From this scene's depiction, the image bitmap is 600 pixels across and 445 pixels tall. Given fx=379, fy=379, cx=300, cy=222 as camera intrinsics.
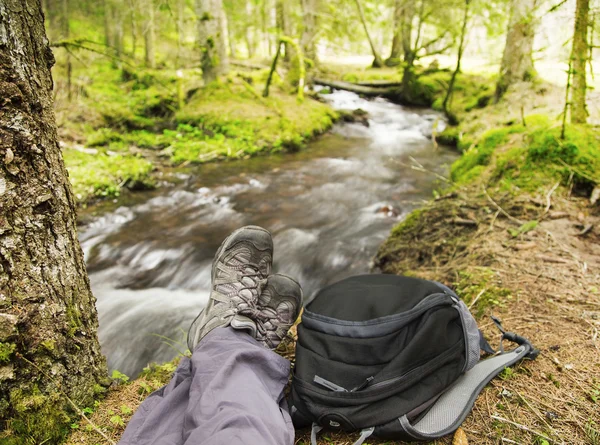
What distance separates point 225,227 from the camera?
19.9ft

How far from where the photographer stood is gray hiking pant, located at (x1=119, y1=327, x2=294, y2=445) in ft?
5.12

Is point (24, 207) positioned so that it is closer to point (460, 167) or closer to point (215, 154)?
point (460, 167)

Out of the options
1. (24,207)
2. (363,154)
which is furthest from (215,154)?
(24,207)

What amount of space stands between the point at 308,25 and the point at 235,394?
15.3 m

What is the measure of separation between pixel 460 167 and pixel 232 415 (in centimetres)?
522

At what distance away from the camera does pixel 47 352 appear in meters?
1.84

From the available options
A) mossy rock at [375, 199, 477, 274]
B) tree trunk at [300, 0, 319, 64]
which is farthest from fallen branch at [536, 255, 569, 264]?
tree trunk at [300, 0, 319, 64]

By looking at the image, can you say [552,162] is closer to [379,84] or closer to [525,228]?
[525,228]

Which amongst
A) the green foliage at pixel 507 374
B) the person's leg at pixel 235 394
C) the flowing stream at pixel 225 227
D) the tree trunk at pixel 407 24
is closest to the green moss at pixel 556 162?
the flowing stream at pixel 225 227

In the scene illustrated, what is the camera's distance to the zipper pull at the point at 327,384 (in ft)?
6.28

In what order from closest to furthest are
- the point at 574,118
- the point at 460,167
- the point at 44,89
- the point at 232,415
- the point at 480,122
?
the point at 232,415
the point at 44,89
the point at 574,118
the point at 460,167
the point at 480,122

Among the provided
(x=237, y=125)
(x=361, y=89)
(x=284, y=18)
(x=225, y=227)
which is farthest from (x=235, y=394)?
(x=361, y=89)

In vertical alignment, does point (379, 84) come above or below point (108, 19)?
below

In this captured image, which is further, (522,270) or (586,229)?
(586,229)
